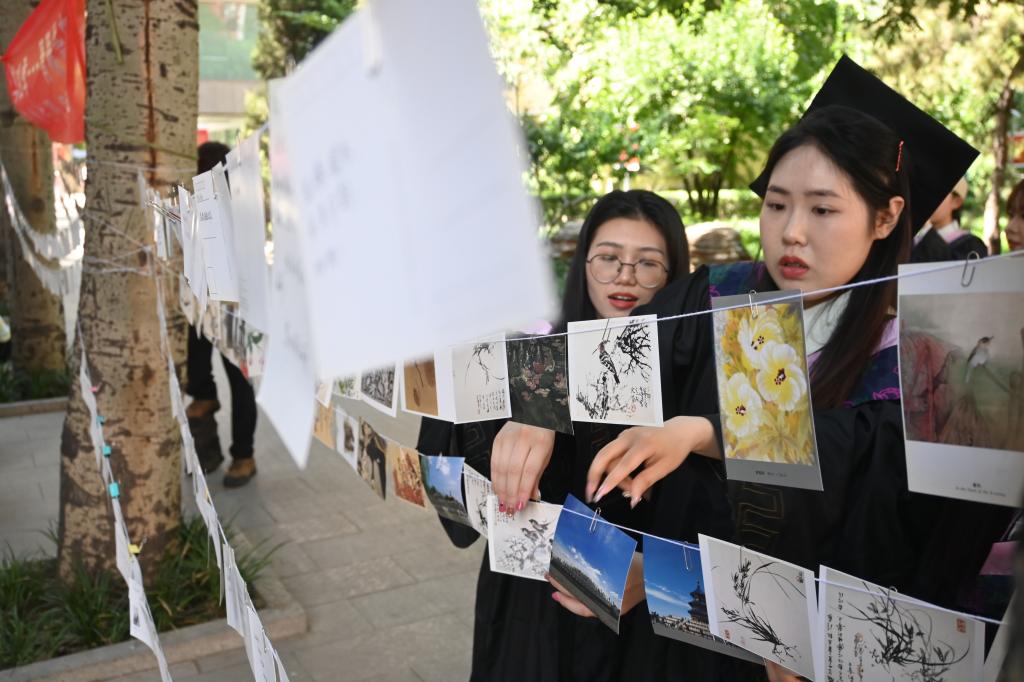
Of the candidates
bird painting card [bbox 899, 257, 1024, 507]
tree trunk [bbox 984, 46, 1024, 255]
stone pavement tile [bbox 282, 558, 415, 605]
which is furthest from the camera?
tree trunk [bbox 984, 46, 1024, 255]

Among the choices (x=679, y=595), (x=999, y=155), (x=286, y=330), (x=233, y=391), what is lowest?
(x=233, y=391)

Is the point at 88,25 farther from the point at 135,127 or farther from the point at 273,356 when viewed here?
the point at 273,356

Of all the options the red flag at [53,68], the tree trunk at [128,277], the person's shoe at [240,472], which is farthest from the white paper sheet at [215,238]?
the person's shoe at [240,472]

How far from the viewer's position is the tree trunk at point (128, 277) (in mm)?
3449

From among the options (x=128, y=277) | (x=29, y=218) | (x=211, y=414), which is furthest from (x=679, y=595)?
(x=29, y=218)

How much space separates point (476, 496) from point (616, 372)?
55cm

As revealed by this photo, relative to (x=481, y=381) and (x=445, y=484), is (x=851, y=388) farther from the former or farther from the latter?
(x=445, y=484)

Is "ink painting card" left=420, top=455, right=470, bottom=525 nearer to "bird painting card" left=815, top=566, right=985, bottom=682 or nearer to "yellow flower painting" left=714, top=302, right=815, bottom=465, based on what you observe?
"yellow flower painting" left=714, top=302, right=815, bottom=465

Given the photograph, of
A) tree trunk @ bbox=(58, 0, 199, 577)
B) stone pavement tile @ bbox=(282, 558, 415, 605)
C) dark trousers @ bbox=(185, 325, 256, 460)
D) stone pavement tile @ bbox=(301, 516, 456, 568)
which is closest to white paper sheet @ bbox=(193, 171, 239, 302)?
tree trunk @ bbox=(58, 0, 199, 577)

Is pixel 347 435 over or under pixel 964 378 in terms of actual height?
under

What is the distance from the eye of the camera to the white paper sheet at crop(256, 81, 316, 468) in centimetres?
101

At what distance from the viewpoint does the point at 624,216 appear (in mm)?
2215

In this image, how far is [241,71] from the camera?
3469 centimetres

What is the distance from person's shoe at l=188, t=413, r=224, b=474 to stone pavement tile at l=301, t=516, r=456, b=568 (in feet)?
4.34
